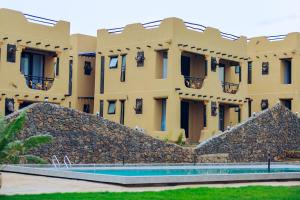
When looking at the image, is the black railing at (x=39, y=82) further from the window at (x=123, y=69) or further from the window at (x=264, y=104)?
the window at (x=264, y=104)

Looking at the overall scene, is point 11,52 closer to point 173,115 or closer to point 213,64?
point 173,115

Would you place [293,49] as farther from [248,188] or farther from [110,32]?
[248,188]

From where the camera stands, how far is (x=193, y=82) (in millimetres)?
37438

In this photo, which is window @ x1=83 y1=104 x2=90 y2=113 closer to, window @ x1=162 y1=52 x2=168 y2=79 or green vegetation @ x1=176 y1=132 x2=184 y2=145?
window @ x1=162 y1=52 x2=168 y2=79

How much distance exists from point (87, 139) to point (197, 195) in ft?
39.3

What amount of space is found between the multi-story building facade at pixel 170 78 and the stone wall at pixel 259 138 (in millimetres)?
4565

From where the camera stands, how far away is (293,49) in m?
43.8

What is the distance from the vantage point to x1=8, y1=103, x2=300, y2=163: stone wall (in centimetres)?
2544

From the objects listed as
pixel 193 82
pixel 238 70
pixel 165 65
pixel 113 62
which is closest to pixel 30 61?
pixel 113 62

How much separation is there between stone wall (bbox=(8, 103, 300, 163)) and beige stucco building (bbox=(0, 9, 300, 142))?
4645mm

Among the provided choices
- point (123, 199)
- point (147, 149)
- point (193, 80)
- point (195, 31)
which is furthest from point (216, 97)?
point (123, 199)

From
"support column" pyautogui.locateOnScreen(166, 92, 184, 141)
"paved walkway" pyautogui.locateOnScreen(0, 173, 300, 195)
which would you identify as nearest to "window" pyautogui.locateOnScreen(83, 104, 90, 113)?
"support column" pyautogui.locateOnScreen(166, 92, 184, 141)

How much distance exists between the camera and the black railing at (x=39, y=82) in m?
34.1

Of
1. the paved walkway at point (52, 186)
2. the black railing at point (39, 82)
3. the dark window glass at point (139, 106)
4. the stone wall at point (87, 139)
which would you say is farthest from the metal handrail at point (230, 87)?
the paved walkway at point (52, 186)
